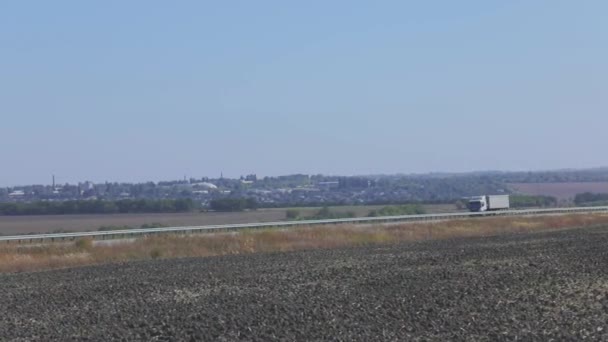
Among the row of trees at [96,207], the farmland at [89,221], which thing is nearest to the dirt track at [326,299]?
the farmland at [89,221]

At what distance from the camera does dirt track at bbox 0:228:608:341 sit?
19.3 metres

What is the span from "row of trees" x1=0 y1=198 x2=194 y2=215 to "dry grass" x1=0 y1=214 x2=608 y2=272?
55381mm

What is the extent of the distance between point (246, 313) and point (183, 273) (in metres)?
12.7

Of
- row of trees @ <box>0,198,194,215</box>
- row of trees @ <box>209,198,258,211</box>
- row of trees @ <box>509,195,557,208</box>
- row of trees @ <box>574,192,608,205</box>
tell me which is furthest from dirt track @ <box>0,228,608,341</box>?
row of trees @ <box>574,192,608,205</box>

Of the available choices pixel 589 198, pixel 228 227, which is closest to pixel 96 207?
pixel 228 227

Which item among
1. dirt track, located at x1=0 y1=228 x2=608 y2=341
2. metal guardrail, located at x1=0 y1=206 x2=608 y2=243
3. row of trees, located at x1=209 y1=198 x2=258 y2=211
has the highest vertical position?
row of trees, located at x1=209 y1=198 x2=258 y2=211

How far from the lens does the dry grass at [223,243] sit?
45438 mm

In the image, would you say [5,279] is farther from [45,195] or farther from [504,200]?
[45,195]

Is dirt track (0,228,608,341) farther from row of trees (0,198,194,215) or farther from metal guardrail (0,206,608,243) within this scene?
row of trees (0,198,194,215)

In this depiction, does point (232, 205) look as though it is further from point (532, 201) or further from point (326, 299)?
point (326, 299)

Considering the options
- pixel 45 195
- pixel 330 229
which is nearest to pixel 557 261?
pixel 330 229

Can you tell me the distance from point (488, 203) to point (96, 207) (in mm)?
46014

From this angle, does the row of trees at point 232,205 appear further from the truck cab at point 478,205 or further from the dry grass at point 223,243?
the dry grass at point 223,243

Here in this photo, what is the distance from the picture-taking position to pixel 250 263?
3878cm
